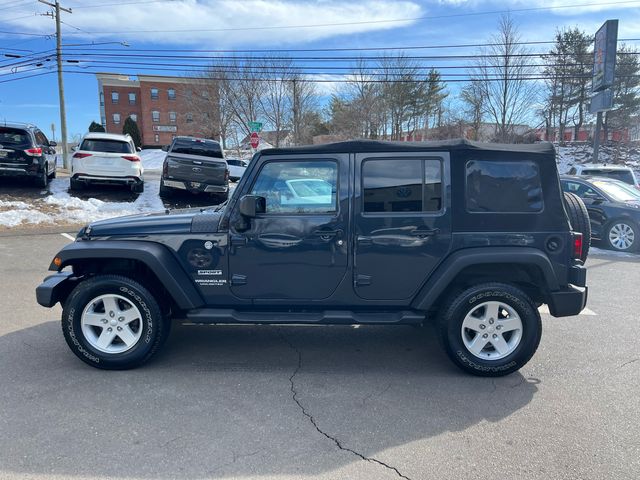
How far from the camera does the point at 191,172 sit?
13.5 meters

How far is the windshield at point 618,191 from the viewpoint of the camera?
10.3 metres

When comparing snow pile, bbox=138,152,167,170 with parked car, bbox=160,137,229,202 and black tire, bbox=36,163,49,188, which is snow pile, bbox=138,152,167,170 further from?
parked car, bbox=160,137,229,202

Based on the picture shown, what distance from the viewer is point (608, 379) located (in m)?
3.94

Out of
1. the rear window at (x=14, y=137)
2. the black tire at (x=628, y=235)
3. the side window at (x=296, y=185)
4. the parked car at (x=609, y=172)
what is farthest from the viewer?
the parked car at (x=609, y=172)

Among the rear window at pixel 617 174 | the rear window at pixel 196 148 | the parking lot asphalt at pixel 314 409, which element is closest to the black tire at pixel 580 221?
the parking lot asphalt at pixel 314 409

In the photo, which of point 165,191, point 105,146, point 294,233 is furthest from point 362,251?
point 105,146

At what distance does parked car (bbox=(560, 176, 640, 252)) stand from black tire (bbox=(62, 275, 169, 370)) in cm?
934

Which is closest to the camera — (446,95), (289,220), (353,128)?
(289,220)

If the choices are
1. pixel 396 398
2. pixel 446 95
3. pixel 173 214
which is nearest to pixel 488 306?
pixel 396 398

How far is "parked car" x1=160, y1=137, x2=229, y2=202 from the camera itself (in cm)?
1346

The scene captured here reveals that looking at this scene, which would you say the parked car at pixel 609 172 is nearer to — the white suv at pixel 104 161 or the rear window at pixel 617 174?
the rear window at pixel 617 174

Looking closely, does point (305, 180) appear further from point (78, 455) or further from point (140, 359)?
point (78, 455)

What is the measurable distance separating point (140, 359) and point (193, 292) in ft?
2.31

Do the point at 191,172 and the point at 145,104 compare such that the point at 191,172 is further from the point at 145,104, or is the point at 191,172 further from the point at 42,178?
the point at 145,104
